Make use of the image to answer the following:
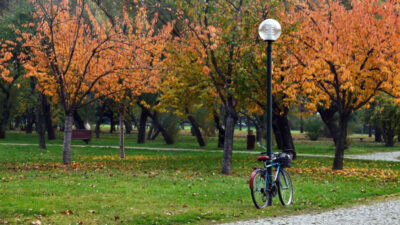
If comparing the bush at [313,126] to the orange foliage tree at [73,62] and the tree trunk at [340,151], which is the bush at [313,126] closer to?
the orange foliage tree at [73,62]

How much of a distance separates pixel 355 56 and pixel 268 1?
154 inches

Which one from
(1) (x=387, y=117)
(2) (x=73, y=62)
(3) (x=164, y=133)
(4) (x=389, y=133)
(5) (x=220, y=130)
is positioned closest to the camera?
(2) (x=73, y=62)

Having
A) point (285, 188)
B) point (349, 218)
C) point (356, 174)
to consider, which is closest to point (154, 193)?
point (285, 188)

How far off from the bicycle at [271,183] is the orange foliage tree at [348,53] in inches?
272

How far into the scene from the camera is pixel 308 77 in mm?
18516

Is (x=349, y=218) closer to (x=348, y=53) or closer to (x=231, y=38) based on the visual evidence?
(x=231, y=38)

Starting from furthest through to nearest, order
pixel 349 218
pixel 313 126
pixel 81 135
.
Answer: pixel 313 126
pixel 81 135
pixel 349 218

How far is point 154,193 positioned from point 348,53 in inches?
387

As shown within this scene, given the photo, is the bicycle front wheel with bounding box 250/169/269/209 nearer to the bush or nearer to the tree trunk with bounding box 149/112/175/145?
the tree trunk with bounding box 149/112/175/145

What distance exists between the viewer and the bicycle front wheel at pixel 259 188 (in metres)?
10.9

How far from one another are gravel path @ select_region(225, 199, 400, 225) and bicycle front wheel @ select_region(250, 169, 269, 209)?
1003 mm

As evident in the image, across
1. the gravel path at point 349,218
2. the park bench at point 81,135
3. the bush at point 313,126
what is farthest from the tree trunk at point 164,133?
the gravel path at point 349,218

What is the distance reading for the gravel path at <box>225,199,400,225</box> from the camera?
951 centimetres

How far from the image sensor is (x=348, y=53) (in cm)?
1917
